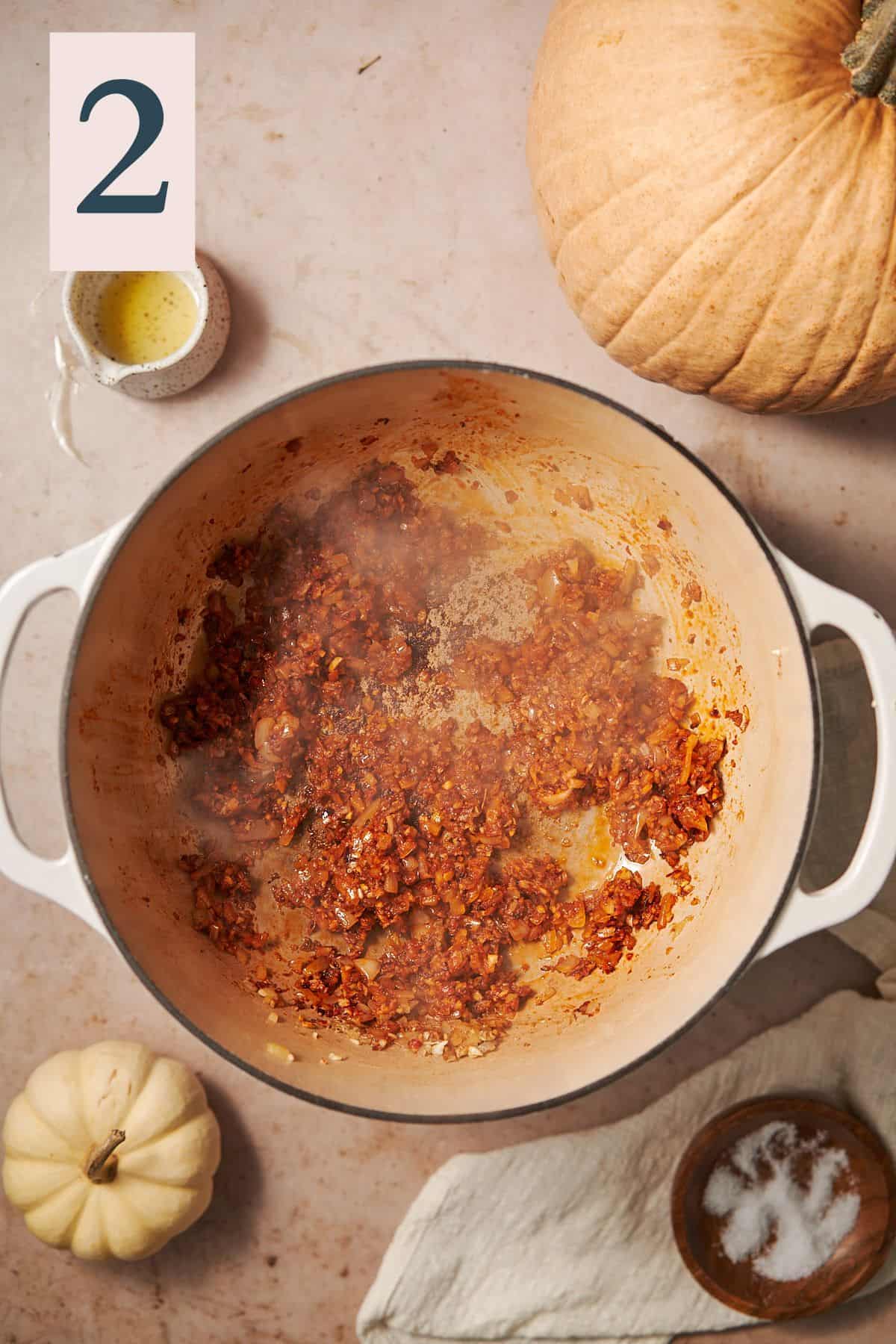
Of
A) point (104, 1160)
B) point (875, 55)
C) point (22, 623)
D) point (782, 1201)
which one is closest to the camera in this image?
point (875, 55)

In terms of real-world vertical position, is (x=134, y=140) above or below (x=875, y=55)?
below

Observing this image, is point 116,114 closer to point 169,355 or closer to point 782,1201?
point 169,355

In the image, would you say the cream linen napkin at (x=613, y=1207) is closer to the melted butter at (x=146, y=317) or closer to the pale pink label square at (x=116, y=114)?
the melted butter at (x=146, y=317)

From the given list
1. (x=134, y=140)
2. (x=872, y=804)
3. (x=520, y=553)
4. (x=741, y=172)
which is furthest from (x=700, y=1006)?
(x=134, y=140)

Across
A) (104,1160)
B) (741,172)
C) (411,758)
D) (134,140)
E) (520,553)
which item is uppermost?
(741,172)

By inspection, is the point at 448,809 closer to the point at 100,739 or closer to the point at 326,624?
the point at 326,624

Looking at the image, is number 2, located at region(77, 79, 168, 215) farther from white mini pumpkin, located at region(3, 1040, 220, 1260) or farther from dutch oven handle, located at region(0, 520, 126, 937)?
white mini pumpkin, located at region(3, 1040, 220, 1260)

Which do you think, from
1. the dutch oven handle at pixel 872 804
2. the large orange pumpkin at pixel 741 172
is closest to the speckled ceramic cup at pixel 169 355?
the large orange pumpkin at pixel 741 172
